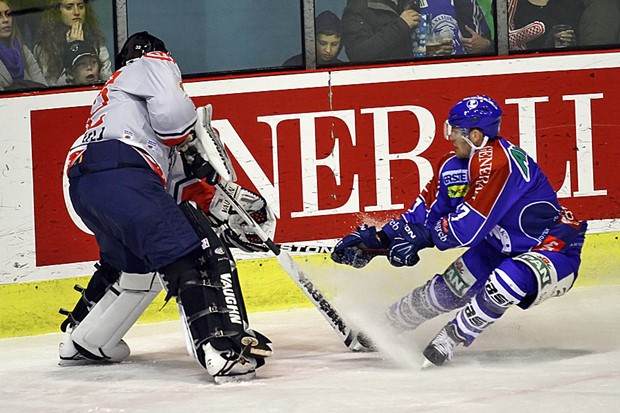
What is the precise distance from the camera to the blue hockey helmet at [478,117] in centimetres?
381

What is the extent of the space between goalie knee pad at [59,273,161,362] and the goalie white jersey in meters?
0.41

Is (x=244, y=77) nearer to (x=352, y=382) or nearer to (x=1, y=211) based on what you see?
(x=1, y=211)

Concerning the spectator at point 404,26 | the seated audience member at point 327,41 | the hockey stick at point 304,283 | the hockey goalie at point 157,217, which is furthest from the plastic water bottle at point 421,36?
the hockey stick at point 304,283

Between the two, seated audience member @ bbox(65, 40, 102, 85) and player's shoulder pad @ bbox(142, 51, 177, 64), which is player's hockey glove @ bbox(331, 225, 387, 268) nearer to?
player's shoulder pad @ bbox(142, 51, 177, 64)

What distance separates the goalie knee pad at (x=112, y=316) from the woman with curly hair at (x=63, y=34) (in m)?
1.45

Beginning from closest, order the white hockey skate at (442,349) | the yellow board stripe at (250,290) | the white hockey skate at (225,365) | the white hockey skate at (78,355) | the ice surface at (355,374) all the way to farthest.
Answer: the ice surface at (355,374), the white hockey skate at (225,365), the white hockey skate at (442,349), the white hockey skate at (78,355), the yellow board stripe at (250,290)

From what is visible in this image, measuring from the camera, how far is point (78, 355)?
4.17 metres

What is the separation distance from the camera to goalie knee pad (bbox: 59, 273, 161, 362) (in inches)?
159

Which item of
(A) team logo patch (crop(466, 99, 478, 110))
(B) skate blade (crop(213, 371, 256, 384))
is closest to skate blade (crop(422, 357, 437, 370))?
(B) skate blade (crop(213, 371, 256, 384))

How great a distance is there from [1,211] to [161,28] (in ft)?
3.69

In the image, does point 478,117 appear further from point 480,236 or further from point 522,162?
point 480,236

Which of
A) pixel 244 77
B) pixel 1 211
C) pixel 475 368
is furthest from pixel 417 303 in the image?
pixel 1 211

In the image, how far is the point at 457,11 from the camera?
17.9 ft

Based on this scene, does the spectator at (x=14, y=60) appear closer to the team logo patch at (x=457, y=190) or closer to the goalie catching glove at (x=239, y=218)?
the goalie catching glove at (x=239, y=218)
